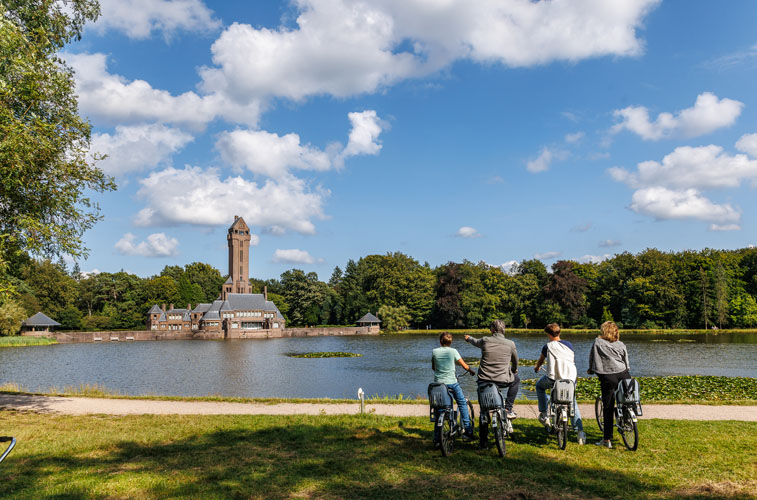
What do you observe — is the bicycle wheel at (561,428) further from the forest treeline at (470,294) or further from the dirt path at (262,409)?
the forest treeline at (470,294)

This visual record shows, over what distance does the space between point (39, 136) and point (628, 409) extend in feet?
41.0

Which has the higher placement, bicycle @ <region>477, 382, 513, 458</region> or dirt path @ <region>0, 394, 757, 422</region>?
bicycle @ <region>477, 382, 513, 458</region>

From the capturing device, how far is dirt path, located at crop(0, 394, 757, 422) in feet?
37.4

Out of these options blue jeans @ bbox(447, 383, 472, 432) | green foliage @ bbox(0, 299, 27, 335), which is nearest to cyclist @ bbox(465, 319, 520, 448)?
blue jeans @ bbox(447, 383, 472, 432)

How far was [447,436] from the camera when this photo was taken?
7.46 m

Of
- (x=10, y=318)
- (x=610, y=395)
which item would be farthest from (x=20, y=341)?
(x=610, y=395)

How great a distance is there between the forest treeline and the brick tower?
7.84 meters

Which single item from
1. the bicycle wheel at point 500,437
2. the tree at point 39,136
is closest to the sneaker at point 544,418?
the bicycle wheel at point 500,437

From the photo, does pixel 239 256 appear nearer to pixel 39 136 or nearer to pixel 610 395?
pixel 39 136

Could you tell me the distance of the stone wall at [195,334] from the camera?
71250 millimetres

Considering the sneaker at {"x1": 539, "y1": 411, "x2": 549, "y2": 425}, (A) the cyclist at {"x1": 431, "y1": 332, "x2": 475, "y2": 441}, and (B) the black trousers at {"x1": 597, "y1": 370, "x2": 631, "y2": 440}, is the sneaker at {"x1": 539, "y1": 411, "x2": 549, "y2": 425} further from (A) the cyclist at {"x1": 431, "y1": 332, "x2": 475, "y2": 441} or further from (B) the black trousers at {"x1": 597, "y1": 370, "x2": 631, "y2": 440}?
(A) the cyclist at {"x1": 431, "y1": 332, "x2": 475, "y2": 441}

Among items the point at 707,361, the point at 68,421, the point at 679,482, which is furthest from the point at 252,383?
the point at 707,361

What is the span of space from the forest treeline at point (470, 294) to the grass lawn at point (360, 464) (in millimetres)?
56387

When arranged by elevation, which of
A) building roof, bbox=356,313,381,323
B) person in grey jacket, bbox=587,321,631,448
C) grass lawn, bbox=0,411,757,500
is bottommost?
building roof, bbox=356,313,381,323
